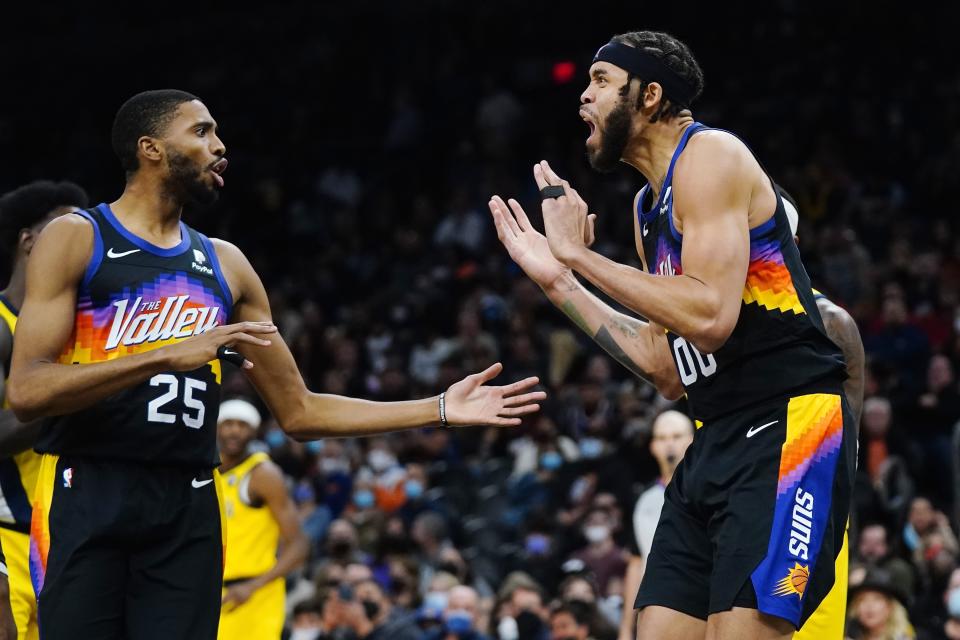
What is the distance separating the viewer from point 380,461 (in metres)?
14.4

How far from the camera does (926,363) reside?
1278 centimetres

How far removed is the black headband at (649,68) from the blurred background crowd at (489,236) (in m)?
4.44

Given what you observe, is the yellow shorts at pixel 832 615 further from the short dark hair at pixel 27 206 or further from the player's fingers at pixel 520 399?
the short dark hair at pixel 27 206

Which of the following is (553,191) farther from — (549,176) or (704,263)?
(704,263)

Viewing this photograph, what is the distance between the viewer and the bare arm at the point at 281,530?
27.2ft

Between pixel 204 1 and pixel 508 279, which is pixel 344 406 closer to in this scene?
pixel 508 279

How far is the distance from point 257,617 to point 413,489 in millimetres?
5263

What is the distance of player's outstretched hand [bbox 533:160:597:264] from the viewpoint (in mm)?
4711

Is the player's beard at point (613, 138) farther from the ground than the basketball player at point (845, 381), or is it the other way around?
the player's beard at point (613, 138)

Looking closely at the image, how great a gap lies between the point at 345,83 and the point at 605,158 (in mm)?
16950

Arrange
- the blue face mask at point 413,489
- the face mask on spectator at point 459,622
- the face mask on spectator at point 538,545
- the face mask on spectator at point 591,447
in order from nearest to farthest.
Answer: the face mask on spectator at point 459,622 < the face mask on spectator at point 538,545 < the face mask on spectator at point 591,447 < the blue face mask at point 413,489

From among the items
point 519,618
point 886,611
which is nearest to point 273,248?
point 519,618

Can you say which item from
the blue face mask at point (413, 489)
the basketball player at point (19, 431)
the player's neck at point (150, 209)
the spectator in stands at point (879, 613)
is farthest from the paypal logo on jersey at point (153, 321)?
the blue face mask at point (413, 489)

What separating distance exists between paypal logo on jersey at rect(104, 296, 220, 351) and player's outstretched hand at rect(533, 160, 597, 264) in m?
1.21
